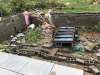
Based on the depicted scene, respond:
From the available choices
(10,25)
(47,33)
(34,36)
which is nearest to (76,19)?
(47,33)

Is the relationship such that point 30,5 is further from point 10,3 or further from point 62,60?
point 62,60

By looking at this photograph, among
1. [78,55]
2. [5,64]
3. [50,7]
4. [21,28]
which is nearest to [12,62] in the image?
[5,64]

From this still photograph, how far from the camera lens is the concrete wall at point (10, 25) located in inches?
336

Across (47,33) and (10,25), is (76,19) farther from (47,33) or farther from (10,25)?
(10,25)

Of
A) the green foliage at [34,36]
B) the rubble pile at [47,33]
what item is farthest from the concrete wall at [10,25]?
the rubble pile at [47,33]

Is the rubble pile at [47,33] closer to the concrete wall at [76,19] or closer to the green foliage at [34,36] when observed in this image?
the green foliage at [34,36]

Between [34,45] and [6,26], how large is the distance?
167 centimetres

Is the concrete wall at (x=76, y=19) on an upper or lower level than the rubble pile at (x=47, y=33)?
upper

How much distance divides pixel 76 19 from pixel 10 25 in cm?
311

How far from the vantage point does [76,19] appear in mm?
9711

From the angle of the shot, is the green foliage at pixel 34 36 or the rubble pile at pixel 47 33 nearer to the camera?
the rubble pile at pixel 47 33

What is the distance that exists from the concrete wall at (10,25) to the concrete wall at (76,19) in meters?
1.60

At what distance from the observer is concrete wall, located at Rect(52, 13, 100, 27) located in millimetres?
9578

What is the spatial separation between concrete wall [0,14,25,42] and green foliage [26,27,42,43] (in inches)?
28.2
